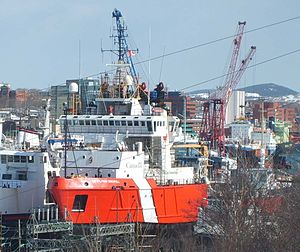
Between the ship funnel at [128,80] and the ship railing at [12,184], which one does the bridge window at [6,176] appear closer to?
the ship railing at [12,184]

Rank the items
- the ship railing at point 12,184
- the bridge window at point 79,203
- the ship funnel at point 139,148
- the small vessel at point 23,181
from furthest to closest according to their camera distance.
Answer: the ship funnel at point 139,148, the ship railing at point 12,184, the small vessel at point 23,181, the bridge window at point 79,203

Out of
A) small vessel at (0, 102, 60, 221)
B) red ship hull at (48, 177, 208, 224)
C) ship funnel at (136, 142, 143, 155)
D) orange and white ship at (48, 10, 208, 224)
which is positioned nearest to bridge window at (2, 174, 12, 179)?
small vessel at (0, 102, 60, 221)

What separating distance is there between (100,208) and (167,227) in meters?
3.89

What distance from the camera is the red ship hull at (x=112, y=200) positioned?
132 feet

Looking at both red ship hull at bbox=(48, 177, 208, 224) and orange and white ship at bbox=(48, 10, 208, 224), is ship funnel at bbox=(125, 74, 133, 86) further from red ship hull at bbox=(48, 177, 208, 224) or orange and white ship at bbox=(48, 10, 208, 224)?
red ship hull at bbox=(48, 177, 208, 224)

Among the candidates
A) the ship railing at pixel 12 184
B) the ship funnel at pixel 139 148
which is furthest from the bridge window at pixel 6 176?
the ship funnel at pixel 139 148

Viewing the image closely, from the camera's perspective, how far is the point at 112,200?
4112 cm

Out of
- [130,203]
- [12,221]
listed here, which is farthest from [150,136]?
[12,221]

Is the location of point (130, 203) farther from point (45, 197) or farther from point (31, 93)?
point (31, 93)

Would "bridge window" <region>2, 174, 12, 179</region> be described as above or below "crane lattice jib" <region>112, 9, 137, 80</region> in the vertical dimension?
below

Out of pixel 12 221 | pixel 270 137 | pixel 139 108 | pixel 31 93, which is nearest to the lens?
pixel 12 221

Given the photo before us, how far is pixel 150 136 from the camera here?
45.8 m

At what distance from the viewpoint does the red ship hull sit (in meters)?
40.2

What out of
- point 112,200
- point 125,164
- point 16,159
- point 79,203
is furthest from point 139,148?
point 16,159
